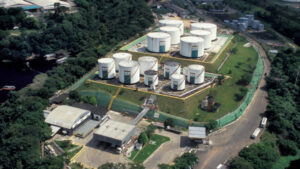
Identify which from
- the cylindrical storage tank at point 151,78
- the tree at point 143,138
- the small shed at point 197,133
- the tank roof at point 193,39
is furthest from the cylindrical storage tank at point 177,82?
the tree at point 143,138

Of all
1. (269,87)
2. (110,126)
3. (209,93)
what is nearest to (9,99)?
(110,126)

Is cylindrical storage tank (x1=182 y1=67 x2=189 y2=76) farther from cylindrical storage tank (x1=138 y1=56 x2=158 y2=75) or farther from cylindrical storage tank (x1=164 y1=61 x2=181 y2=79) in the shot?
cylindrical storage tank (x1=138 y1=56 x2=158 y2=75)

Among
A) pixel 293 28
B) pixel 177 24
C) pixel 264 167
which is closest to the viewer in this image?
pixel 264 167

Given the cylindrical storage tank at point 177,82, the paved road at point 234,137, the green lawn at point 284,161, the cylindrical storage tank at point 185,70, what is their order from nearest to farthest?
1. the paved road at point 234,137
2. the green lawn at point 284,161
3. the cylindrical storage tank at point 177,82
4. the cylindrical storage tank at point 185,70

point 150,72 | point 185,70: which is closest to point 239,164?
point 150,72

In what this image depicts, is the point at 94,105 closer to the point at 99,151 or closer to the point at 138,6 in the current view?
the point at 99,151

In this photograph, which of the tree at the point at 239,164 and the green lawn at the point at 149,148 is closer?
the tree at the point at 239,164

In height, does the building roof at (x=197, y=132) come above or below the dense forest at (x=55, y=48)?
below

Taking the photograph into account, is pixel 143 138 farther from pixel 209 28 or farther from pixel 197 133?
pixel 209 28

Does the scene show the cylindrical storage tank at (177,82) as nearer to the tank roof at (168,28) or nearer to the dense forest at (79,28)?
the tank roof at (168,28)
